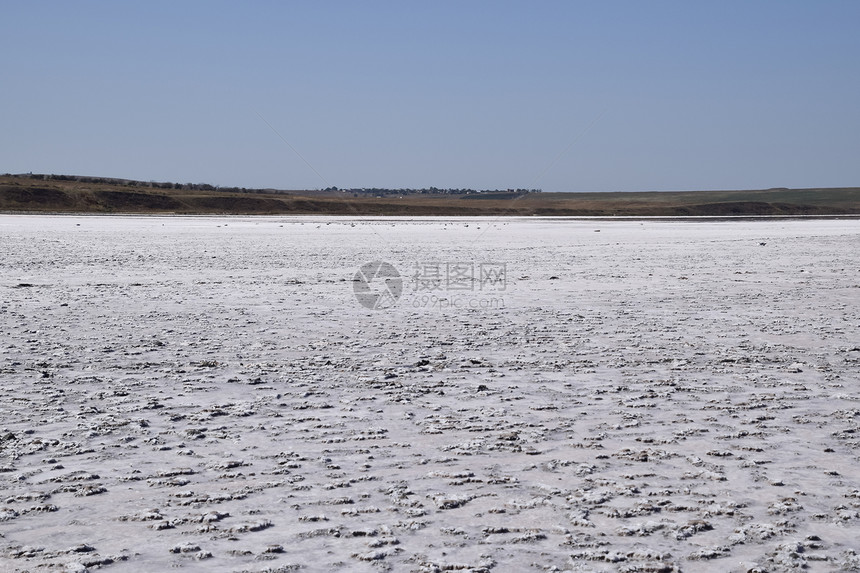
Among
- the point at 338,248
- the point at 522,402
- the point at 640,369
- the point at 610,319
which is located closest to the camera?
the point at 522,402

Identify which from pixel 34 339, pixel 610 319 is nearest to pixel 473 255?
pixel 610 319

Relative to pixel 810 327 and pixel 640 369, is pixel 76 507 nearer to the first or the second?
pixel 640 369

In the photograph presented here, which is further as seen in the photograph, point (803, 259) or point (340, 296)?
point (803, 259)

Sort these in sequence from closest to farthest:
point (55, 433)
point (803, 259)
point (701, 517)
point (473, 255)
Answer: point (701, 517)
point (55, 433)
point (803, 259)
point (473, 255)

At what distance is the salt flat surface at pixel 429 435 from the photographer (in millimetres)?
3561

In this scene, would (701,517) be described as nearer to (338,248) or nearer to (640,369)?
(640,369)

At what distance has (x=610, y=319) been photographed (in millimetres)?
10359

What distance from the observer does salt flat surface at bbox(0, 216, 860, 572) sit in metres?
3.56

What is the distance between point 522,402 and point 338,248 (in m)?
20.3

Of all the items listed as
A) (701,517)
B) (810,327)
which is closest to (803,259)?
(810,327)

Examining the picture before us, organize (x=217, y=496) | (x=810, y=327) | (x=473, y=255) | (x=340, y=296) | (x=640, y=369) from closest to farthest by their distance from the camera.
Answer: (x=217, y=496) → (x=640, y=369) → (x=810, y=327) → (x=340, y=296) → (x=473, y=255)

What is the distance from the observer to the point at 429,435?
5297 mm

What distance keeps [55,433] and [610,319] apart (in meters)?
6.84

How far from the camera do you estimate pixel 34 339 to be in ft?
28.3
